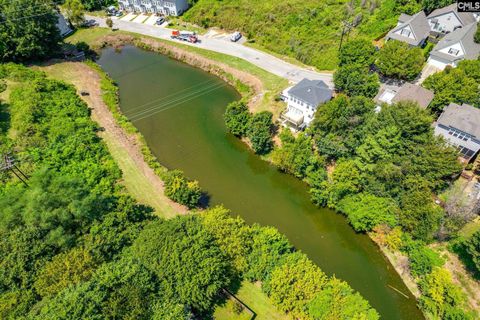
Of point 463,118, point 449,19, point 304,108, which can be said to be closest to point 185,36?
point 304,108

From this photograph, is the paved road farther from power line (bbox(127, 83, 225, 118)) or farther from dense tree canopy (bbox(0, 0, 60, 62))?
dense tree canopy (bbox(0, 0, 60, 62))

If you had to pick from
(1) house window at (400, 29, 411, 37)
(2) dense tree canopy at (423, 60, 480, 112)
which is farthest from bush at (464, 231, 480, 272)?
(1) house window at (400, 29, 411, 37)

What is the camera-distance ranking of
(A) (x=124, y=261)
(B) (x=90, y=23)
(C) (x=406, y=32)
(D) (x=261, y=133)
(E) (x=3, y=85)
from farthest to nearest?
(B) (x=90, y=23) < (C) (x=406, y=32) < (E) (x=3, y=85) < (D) (x=261, y=133) < (A) (x=124, y=261)

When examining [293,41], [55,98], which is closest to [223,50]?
[293,41]

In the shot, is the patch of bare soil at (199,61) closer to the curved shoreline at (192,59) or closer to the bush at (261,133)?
the curved shoreline at (192,59)

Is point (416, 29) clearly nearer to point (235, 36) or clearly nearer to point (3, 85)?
point (235, 36)

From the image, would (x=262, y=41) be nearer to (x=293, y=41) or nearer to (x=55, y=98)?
(x=293, y=41)

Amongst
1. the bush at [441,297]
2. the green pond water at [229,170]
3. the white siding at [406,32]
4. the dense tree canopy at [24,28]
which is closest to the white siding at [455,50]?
the white siding at [406,32]
